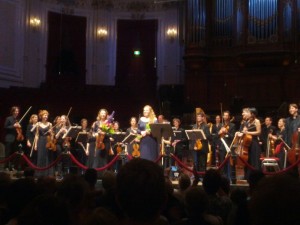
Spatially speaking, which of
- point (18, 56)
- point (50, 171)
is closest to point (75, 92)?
point (18, 56)

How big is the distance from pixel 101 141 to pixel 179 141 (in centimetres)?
226

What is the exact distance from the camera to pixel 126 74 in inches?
836

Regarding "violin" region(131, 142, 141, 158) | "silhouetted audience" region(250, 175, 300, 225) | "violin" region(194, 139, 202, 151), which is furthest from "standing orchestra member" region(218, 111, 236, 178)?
"silhouetted audience" region(250, 175, 300, 225)

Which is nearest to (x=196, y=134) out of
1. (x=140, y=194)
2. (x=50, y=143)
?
(x=50, y=143)

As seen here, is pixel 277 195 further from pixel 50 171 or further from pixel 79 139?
pixel 50 171

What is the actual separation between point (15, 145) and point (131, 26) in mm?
10086

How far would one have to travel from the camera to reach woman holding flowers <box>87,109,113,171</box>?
11344 mm

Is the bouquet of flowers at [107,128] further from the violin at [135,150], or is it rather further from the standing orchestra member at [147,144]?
the standing orchestra member at [147,144]

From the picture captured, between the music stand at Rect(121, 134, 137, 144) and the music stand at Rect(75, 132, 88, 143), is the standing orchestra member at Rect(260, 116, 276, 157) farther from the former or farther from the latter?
the music stand at Rect(75, 132, 88, 143)

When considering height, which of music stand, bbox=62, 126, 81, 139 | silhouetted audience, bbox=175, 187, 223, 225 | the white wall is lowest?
silhouetted audience, bbox=175, 187, 223, 225

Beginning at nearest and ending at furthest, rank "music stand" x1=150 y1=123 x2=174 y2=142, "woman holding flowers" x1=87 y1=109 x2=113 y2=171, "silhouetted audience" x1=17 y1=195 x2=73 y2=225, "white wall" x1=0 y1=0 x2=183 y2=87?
"silhouetted audience" x1=17 y1=195 x2=73 y2=225 < "music stand" x1=150 y1=123 x2=174 y2=142 < "woman holding flowers" x1=87 y1=109 x2=113 y2=171 < "white wall" x1=0 y1=0 x2=183 y2=87

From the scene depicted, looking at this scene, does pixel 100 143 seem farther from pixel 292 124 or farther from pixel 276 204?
pixel 276 204

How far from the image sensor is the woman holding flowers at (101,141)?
1134 cm

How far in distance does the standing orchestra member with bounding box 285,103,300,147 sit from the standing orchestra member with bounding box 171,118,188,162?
269 centimetres
